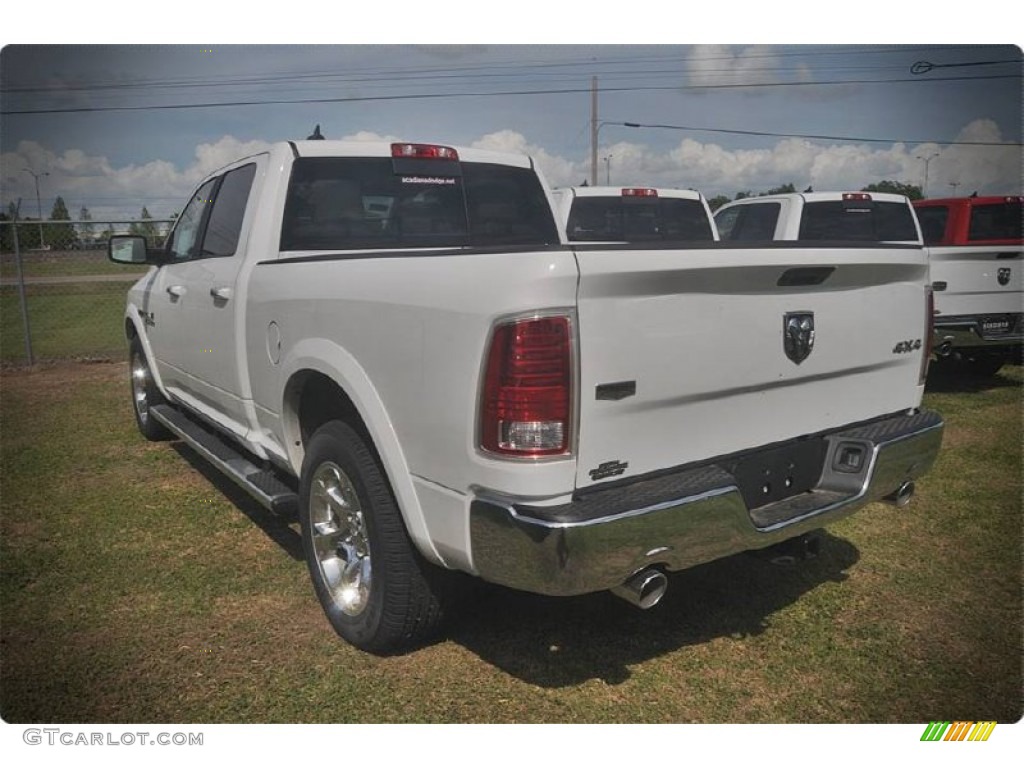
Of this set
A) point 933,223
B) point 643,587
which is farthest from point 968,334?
point 643,587

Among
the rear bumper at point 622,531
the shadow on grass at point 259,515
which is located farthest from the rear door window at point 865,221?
the rear bumper at point 622,531

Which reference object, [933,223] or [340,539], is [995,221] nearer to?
[933,223]

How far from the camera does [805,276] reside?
108 inches

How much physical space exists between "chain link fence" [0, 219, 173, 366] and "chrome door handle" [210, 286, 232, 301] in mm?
5673

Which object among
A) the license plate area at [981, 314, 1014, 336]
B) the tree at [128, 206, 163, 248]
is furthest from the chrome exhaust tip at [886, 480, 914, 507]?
the tree at [128, 206, 163, 248]

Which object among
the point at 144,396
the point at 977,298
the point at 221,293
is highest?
the point at 221,293

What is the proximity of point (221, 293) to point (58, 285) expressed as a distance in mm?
14612

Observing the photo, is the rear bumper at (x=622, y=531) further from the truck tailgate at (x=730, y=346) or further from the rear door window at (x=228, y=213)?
the rear door window at (x=228, y=213)

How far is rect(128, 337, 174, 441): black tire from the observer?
598 cm

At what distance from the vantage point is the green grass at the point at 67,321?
1151 centimetres

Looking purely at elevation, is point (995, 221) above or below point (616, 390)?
above

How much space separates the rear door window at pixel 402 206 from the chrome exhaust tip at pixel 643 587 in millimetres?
2158

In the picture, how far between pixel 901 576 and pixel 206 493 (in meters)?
3.98

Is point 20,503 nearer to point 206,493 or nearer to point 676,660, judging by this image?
point 206,493
